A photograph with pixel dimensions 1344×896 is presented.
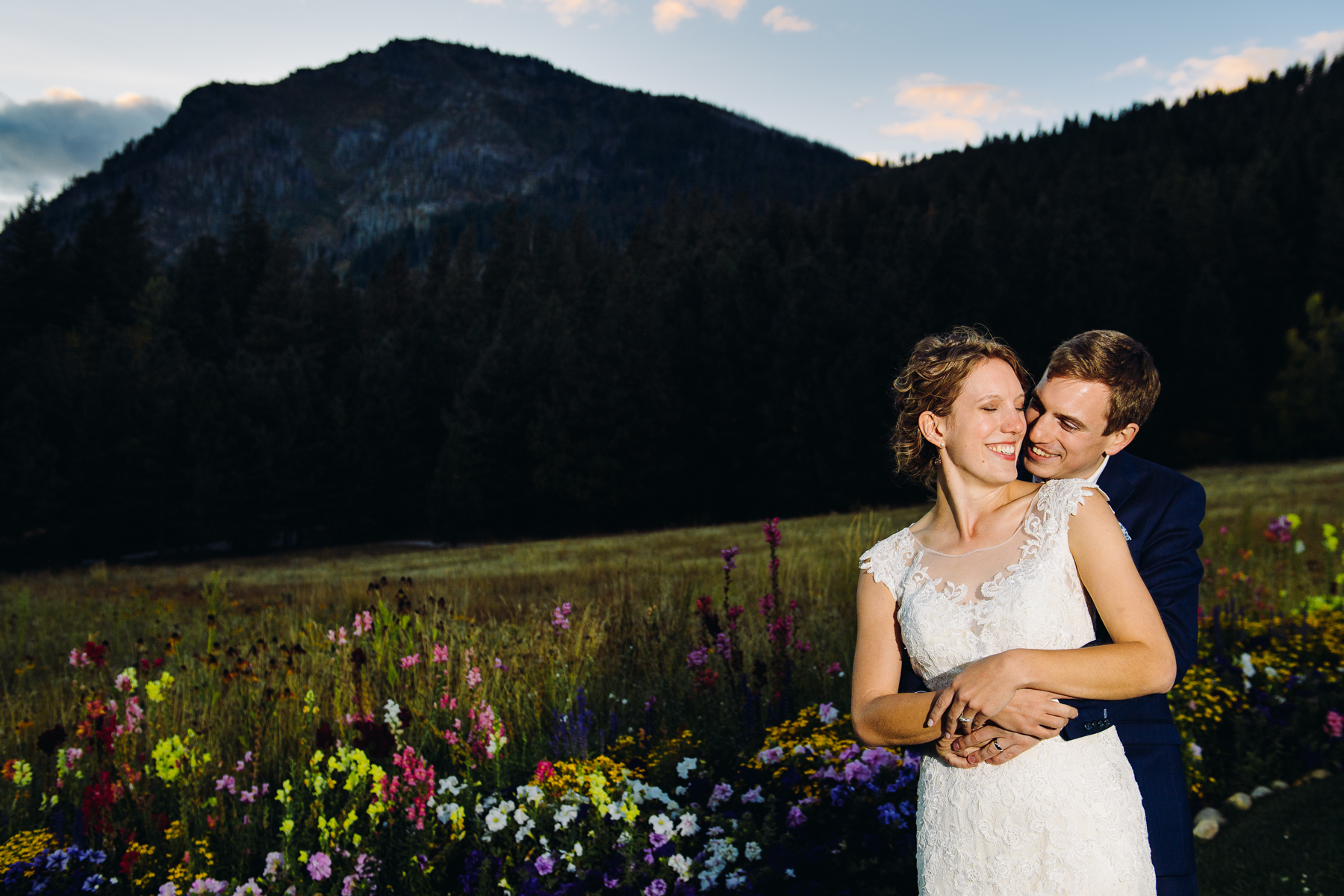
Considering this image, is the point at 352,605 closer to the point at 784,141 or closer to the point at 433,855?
the point at 433,855

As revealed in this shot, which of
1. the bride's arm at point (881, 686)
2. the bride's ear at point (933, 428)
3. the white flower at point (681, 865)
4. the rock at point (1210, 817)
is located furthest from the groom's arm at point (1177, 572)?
the rock at point (1210, 817)

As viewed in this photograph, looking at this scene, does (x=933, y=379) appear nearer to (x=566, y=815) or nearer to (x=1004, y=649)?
(x=1004, y=649)

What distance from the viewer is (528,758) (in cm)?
459

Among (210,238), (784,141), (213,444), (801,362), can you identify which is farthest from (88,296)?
(784,141)

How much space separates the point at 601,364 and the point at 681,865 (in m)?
37.5

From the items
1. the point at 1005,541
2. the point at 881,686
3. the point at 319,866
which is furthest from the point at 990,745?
the point at 319,866

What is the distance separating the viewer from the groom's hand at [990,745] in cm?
193

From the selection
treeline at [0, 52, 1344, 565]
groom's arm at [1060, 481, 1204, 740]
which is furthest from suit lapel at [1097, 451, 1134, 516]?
treeline at [0, 52, 1344, 565]

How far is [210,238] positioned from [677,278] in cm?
3765

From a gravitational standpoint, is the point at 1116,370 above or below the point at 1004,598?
above

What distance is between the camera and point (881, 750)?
3.88 meters

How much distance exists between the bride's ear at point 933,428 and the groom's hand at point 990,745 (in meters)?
0.77

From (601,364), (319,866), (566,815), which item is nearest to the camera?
(319,866)

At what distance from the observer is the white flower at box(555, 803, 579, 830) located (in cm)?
344
